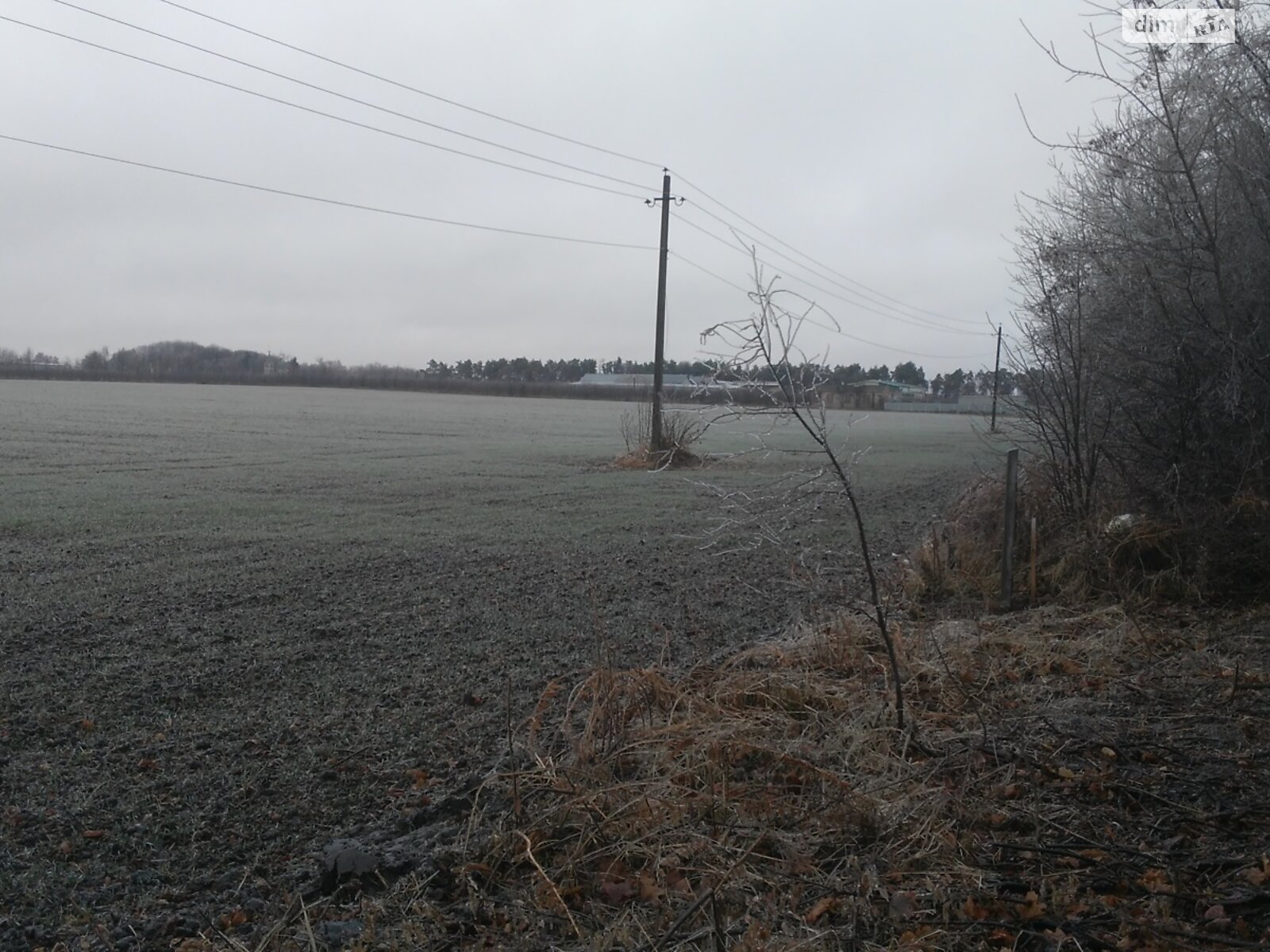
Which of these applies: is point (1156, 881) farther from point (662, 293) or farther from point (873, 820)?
point (662, 293)

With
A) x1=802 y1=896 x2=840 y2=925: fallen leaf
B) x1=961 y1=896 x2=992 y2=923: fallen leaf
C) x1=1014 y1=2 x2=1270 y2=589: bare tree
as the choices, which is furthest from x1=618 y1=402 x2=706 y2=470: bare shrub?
Answer: x1=961 y1=896 x2=992 y2=923: fallen leaf

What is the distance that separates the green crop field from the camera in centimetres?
432

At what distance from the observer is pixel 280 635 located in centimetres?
778

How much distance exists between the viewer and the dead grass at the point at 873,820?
3264 mm

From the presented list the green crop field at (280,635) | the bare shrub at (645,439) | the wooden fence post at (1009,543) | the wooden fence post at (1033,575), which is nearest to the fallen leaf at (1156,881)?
the green crop field at (280,635)

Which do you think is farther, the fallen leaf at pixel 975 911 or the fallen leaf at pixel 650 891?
the fallen leaf at pixel 650 891

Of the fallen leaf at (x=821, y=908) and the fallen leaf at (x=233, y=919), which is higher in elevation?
the fallen leaf at (x=821, y=908)

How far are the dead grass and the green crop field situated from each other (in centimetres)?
70

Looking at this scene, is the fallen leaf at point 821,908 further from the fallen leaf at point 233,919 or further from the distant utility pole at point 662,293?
the distant utility pole at point 662,293

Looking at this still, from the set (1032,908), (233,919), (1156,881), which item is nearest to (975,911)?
(1032,908)

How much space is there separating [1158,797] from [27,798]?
4.56 metres

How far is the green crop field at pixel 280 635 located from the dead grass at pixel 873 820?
0.70m

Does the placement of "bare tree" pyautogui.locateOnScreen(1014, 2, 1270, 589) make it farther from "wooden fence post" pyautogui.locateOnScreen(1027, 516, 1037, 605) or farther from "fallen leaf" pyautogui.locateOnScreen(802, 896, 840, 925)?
"fallen leaf" pyautogui.locateOnScreen(802, 896, 840, 925)

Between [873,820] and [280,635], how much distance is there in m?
5.13
